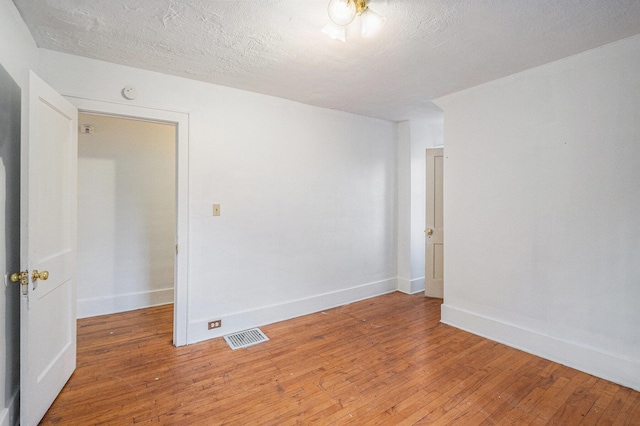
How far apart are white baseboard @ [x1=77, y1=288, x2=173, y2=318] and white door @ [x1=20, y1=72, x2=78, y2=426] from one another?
1267 millimetres

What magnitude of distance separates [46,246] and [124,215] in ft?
5.96

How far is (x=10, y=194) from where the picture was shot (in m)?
1.73

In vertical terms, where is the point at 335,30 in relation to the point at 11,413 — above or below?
above

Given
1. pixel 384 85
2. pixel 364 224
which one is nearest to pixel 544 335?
pixel 364 224

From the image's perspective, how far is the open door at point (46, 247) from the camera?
1593mm

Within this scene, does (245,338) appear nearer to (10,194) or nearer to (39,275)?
(39,275)

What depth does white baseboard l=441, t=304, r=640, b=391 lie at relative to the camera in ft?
6.92

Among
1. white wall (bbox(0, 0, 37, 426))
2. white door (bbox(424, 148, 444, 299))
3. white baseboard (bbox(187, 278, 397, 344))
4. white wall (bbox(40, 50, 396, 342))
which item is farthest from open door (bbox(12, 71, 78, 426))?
white door (bbox(424, 148, 444, 299))

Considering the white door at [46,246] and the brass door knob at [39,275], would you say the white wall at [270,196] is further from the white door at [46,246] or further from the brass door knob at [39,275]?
the brass door knob at [39,275]

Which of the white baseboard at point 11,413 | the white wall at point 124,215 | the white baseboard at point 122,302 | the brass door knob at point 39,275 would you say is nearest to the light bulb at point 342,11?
the brass door knob at point 39,275

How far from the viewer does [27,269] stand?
160 centimetres

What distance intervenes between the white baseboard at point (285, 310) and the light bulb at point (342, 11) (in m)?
2.66

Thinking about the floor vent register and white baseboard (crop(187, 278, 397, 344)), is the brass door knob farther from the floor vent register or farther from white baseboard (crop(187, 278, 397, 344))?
the floor vent register

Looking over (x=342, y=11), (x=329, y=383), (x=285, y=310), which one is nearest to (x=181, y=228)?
(x=285, y=310)
